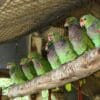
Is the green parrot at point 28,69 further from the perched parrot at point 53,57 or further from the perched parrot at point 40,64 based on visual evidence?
the perched parrot at point 53,57

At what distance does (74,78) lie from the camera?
1193mm

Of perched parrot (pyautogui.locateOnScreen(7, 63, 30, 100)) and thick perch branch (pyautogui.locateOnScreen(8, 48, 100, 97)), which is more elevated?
thick perch branch (pyautogui.locateOnScreen(8, 48, 100, 97))

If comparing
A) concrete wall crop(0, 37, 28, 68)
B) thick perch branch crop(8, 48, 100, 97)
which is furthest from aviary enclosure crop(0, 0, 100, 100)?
concrete wall crop(0, 37, 28, 68)

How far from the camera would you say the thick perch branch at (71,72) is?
1008 millimetres

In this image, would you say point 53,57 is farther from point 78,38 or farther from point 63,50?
point 78,38

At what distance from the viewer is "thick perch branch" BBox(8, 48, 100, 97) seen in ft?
3.31

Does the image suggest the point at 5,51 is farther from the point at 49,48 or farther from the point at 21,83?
the point at 49,48

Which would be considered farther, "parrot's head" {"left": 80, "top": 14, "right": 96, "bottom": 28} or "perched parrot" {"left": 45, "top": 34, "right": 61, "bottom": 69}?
"perched parrot" {"left": 45, "top": 34, "right": 61, "bottom": 69}

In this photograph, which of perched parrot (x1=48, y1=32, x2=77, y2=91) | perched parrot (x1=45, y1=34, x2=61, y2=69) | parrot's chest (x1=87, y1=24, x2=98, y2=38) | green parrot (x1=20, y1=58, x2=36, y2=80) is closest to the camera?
parrot's chest (x1=87, y1=24, x2=98, y2=38)

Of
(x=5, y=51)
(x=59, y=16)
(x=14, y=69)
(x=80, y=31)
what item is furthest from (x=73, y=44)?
(x=5, y=51)

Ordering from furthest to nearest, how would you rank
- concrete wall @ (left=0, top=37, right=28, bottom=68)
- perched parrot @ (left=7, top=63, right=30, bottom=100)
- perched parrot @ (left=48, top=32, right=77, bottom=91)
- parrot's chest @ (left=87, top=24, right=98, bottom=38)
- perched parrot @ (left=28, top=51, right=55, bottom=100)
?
1. concrete wall @ (left=0, top=37, right=28, bottom=68)
2. perched parrot @ (left=7, top=63, right=30, bottom=100)
3. perched parrot @ (left=28, top=51, right=55, bottom=100)
4. perched parrot @ (left=48, top=32, right=77, bottom=91)
5. parrot's chest @ (left=87, top=24, right=98, bottom=38)

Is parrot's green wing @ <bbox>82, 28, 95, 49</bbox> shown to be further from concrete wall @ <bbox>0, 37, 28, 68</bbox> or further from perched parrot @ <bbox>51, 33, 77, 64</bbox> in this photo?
concrete wall @ <bbox>0, 37, 28, 68</bbox>

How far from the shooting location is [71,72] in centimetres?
115

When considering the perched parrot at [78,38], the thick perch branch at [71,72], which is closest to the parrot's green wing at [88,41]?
the perched parrot at [78,38]
